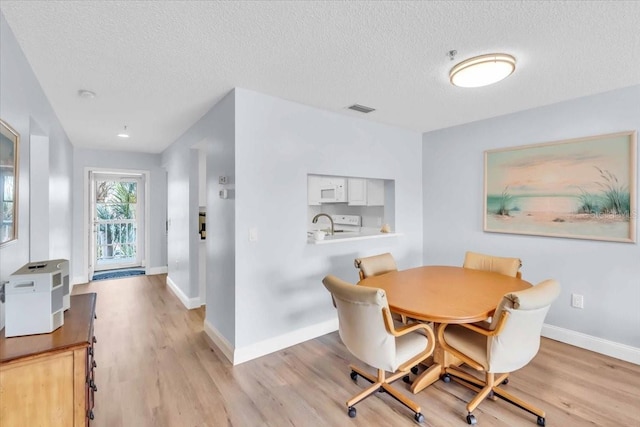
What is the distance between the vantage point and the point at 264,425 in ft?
6.25

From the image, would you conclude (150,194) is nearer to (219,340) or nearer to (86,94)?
(86,94)

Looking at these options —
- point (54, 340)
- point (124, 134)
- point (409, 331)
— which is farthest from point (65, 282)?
point (124, 134)

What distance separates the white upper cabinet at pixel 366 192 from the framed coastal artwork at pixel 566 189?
50.4 inches

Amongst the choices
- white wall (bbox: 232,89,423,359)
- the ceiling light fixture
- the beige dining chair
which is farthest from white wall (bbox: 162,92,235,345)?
the beige dining chair

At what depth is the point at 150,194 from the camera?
19.3ft

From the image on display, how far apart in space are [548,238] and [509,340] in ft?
6.18

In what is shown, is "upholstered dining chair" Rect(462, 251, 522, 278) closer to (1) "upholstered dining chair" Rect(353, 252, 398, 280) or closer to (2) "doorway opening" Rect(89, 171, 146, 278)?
(1) "upholstered dining chair" Rect(353, 252, 398, 280)

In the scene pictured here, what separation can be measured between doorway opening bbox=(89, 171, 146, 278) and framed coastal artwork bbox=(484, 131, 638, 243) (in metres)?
6.16

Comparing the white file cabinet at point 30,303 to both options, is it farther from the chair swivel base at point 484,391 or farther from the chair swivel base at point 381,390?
the chair swivel base at point 484,391

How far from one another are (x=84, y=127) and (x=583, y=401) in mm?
5666

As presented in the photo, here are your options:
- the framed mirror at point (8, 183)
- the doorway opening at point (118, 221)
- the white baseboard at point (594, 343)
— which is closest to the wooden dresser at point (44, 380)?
the framed mirror at point (8, 183)

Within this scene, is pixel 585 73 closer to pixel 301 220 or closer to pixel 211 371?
pixel 301 220

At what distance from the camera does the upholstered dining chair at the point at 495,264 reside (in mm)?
2730

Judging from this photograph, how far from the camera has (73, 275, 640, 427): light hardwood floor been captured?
194cm
